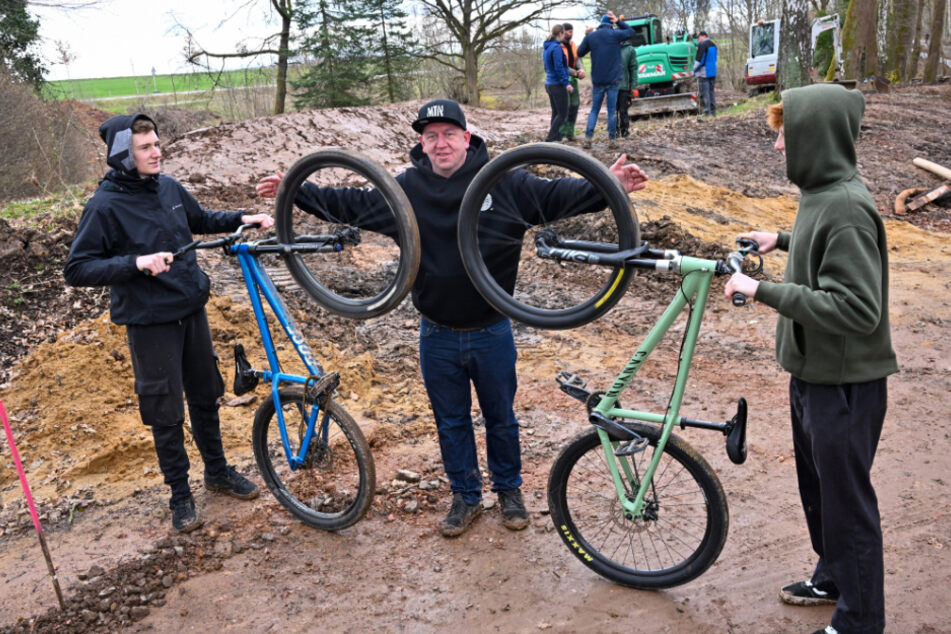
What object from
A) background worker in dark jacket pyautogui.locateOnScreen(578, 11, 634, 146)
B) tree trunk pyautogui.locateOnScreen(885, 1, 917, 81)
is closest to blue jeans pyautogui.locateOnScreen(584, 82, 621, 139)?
background worker in dark jacket pyautogui.locateOnScreen(578, 11, 634, 146)

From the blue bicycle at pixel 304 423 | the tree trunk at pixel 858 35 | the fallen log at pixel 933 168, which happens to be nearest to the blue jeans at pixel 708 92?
the tree trunk at pixel 858 35

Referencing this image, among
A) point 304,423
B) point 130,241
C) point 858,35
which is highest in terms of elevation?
point 858,35

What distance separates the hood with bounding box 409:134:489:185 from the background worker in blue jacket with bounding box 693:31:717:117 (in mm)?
15378

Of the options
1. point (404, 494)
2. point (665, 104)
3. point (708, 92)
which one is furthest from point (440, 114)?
point (708, 92)

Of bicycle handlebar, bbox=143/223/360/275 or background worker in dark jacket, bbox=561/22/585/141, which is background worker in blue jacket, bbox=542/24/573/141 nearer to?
background worker in dark jacket, bbox=561/22/585/141

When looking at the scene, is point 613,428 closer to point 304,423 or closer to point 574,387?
point 574,387

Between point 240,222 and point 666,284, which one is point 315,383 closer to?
→ point 240,222

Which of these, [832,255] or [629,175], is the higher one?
[629,175]

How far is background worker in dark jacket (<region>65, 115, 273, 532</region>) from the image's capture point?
3730 millimetres

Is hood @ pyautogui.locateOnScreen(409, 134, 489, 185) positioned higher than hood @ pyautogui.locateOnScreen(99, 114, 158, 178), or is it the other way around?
hood @ pyautogui.locateOnScreen(99, 114, 158, 178)

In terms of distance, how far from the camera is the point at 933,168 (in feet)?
42.8

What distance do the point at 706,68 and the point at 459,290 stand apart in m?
16.2

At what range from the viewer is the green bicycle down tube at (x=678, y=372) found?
3.03m

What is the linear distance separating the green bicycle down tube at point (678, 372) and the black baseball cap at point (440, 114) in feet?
4.22
